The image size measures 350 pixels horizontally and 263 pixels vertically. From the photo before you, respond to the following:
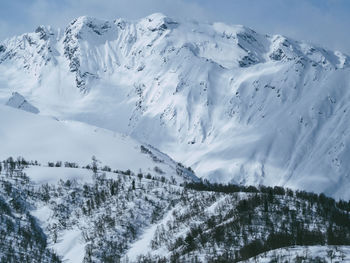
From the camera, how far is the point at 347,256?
550 feet

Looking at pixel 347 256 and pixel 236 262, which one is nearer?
pixel 347 256

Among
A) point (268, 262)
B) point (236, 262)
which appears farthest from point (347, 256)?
point (236, 262)

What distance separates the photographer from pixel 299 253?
175m

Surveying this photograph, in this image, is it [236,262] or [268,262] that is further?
[236,262]

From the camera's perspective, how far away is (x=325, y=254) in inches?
6742

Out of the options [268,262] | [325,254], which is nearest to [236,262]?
[268,262]

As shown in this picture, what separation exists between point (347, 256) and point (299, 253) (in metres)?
13.3

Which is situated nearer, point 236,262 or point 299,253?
point 299,253

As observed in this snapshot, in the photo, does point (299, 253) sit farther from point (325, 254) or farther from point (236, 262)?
point (236, 262)

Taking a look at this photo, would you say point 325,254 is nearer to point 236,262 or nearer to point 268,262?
point 268,262

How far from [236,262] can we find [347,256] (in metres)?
35.4

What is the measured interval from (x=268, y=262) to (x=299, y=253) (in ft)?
29.3

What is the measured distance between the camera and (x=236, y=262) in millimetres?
190125

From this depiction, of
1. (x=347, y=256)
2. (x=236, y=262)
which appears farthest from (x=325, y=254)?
(x=236, y=262)
